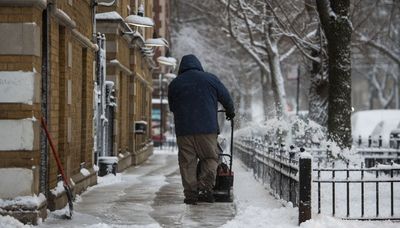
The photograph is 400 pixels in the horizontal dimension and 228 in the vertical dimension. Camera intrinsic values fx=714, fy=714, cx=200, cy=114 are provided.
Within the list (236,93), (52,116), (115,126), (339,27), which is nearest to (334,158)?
(339,27)

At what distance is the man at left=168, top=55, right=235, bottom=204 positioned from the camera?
10.2 metres

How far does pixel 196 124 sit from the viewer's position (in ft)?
33.2

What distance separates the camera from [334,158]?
16.2m

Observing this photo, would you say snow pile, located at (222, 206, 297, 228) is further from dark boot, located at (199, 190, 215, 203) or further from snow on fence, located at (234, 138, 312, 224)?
dark boot, located at (199, 190, 215, 203)

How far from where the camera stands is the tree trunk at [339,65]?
55.8 feet

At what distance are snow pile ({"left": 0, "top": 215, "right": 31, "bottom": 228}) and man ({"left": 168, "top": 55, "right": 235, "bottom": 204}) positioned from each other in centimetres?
294

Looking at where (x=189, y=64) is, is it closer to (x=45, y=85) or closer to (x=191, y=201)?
(x=191, y=201)

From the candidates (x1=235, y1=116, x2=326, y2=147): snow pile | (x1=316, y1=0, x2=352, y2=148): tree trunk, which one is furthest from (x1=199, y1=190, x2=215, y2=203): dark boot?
(x1=235, y1=116, x2=326, y2=147): snow pile

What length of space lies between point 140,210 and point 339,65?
8762 mm

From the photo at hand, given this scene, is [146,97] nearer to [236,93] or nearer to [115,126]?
[115,126]

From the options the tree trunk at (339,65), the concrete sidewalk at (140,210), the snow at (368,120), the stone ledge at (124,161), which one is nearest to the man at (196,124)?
the concrete sidewalk at (140,210)

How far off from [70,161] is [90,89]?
104 inches

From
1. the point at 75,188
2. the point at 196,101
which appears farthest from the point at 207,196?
the point at 75,188

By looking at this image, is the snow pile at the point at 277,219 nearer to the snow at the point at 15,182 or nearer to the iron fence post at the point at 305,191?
the iron fence post at the point at 305,191
